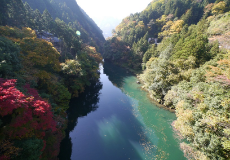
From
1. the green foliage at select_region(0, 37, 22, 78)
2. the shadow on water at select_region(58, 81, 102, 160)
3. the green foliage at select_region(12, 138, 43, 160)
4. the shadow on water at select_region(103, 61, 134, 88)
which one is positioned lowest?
the shadow on water at select_region(58, 81, 102, 160)

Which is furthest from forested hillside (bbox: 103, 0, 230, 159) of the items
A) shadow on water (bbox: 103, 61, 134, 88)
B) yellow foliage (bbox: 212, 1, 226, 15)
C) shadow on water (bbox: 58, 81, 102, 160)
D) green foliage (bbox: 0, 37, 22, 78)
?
green foliage (bbox: 0, 37, 22, 78)

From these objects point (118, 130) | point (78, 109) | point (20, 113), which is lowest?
point (78, 109)

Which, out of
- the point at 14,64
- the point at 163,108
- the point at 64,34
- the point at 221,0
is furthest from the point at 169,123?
the point at 221,0

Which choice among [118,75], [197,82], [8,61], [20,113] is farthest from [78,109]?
[118,75]

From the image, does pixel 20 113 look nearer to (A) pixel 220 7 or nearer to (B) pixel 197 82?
(B) pixel 197 82

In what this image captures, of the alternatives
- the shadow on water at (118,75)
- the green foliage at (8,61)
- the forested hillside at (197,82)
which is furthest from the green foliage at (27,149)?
the shadow on water at (118,75)

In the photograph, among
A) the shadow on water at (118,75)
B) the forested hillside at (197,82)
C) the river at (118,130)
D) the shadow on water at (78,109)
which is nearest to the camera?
the forested hillside at (197,82)

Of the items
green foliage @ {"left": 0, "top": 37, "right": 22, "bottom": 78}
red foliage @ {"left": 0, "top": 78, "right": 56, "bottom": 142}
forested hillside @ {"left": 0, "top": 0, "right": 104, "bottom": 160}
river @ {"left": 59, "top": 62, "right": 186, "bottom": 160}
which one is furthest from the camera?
river @ {"left": 59, "top": 62, "right": 186, "bottom": 160}

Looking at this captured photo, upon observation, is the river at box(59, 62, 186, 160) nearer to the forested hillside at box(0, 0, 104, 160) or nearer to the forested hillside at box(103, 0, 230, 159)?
the forested hillside at box(103, 0, 230, 159)

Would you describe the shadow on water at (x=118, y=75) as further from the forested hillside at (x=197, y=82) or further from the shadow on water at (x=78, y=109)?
the shadow on water at (x=78, y=109)
